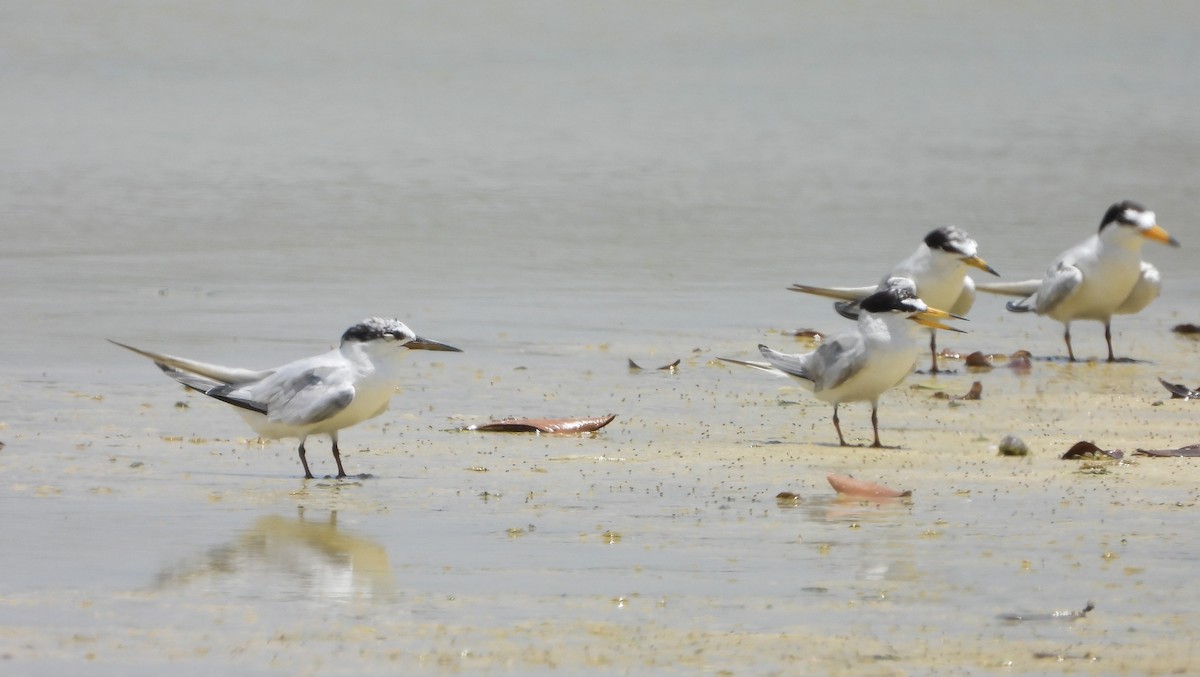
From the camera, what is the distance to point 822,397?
7594mm

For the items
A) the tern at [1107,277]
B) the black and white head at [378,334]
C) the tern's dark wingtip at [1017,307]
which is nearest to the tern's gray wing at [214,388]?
the black and white head at [378,334]

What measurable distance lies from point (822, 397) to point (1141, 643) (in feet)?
11.6

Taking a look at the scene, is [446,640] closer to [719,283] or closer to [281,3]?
[719,283]

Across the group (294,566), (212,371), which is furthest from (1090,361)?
(294,566)

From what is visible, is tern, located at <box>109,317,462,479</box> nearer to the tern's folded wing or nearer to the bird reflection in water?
the tern's folded wing

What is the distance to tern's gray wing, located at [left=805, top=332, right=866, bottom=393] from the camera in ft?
24.1

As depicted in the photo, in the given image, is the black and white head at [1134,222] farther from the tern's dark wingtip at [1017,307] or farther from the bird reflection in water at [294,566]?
the bird reflection in water at [294,566]

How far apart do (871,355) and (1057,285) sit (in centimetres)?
312

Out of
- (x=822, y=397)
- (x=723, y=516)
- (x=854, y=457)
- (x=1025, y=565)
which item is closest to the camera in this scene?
(x=1025, y=565)

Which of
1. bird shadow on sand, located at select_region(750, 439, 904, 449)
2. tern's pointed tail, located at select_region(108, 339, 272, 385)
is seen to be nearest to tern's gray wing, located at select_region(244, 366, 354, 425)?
tern's pointed tail, located at select_region(108, 339, 272, 385)

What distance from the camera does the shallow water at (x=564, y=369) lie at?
4.34m

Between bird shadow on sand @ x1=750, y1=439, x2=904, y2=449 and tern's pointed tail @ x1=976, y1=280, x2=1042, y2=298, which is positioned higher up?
bird shadow on sand @ x1=750, y1=439, x2=904, y2=449

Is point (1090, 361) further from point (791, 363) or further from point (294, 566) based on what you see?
point (294, 566)

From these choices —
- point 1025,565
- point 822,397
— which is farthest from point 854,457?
point 1025,565
